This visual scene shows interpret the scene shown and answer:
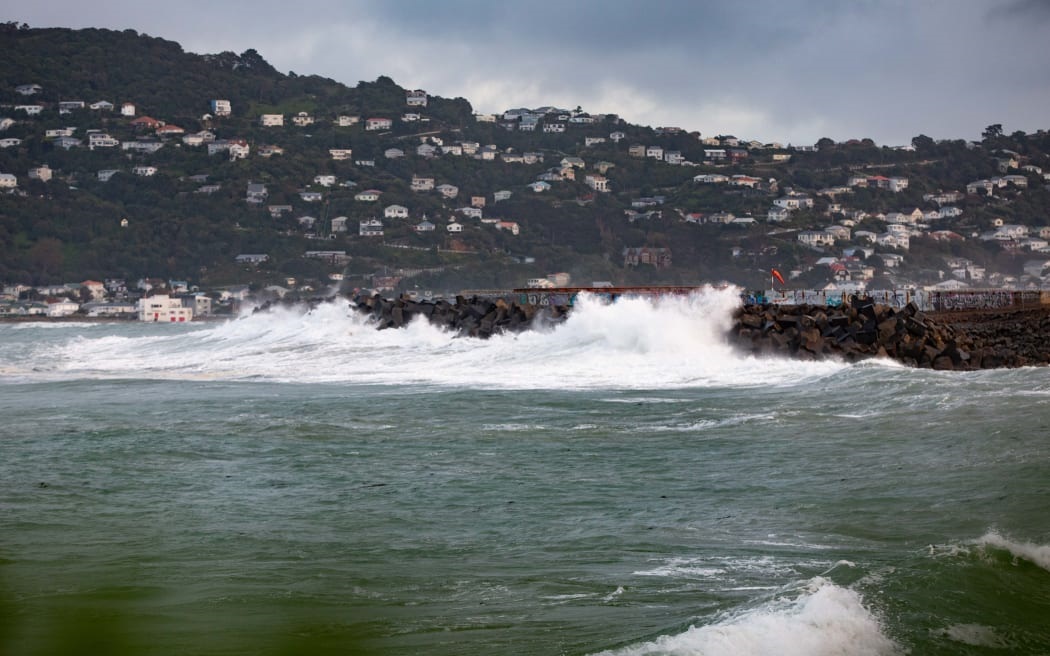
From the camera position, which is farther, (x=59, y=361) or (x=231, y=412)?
(x=59, y=361)

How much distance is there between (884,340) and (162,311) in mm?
71552

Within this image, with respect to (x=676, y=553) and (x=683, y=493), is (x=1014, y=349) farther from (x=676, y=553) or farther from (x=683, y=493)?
(x=676, y=553)

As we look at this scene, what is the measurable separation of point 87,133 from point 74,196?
2069 centimetres

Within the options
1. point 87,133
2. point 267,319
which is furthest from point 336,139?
point 267,319

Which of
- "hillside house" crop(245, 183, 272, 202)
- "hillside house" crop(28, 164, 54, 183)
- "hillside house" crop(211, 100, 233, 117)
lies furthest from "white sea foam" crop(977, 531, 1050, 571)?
"hillside house" crop(211, 100, 233, 117)

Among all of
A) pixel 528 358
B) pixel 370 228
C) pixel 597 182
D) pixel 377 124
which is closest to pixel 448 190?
pixel 597 182

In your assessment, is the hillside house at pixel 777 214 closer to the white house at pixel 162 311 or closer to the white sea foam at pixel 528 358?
the white house at pixel 162 311

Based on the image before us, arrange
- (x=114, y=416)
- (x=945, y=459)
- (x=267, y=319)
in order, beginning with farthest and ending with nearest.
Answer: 1. (x=267, y=319)
2. (x=114, y=416)
3. (x=945, y=459)

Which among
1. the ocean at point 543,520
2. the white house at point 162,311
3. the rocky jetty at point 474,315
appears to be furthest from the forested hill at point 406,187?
the ocean at point 543,520

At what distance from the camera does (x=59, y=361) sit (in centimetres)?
3172

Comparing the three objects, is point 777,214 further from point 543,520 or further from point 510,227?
point 543,520

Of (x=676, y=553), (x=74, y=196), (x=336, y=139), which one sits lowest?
(x=676, y=553)

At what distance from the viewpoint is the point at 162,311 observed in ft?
282

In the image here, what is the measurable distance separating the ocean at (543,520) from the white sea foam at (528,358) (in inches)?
76.9
